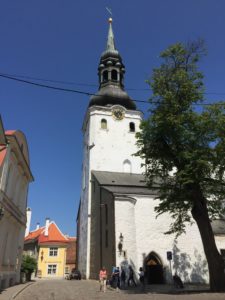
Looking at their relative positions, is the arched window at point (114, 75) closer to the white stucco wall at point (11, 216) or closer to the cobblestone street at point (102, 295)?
the white stucco wall at point (11, 216)

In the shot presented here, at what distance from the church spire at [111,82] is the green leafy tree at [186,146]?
18.6 meters

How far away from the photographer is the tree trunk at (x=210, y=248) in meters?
13.4

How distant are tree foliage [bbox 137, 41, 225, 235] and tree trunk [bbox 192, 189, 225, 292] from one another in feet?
1.08

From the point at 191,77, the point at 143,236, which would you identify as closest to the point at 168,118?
the point at 191,77

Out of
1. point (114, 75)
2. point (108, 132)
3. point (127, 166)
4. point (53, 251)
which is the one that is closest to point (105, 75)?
point (114, 75)

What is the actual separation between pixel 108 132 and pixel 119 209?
12952mm

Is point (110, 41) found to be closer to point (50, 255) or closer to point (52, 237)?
point (52, 237)

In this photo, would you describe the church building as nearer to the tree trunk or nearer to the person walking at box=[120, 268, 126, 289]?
the person walking at box=[120, 268, 126, 289]

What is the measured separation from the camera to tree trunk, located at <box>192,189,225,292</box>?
13404 mm

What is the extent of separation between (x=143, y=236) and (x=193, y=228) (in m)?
4.59

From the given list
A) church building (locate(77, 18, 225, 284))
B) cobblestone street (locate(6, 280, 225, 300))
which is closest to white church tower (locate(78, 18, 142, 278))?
church building (locate(77, 18, 225, 284))

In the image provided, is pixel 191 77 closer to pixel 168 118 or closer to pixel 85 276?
pixel 168 118

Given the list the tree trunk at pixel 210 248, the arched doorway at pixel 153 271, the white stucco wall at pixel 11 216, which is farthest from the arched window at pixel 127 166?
the tree trunk at pixel 210 248

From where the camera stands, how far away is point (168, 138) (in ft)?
52.0
